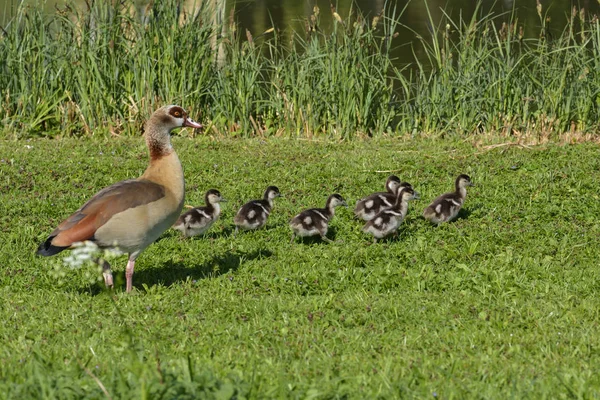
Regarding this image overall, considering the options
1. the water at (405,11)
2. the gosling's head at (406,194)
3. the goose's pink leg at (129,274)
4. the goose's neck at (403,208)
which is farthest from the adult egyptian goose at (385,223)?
the water at (405,11)

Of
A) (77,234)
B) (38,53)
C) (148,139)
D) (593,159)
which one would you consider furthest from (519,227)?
(38,53)

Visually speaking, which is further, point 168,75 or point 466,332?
point 168,75

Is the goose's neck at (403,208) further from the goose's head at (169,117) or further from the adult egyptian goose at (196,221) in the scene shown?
the goose's head at (169,117)

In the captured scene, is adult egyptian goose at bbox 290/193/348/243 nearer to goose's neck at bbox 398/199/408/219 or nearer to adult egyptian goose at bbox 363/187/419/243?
adult egyptian goose at bbox 363/187/419/243

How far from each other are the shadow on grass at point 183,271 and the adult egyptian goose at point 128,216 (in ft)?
1.09

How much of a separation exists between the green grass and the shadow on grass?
5.29m

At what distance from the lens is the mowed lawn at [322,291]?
533 centimetres

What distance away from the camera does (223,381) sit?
4.89 meters

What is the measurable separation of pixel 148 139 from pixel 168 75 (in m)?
5.76

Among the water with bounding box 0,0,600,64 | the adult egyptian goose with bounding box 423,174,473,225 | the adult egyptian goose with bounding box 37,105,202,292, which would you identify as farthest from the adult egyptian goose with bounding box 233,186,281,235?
the water with bounding box 0,0,600,64

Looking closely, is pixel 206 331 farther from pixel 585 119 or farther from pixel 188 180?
pixel 585 119

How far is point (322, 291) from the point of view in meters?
7.76

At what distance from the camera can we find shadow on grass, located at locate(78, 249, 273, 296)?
8.08 m

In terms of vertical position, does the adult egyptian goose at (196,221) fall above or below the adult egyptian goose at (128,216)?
below
